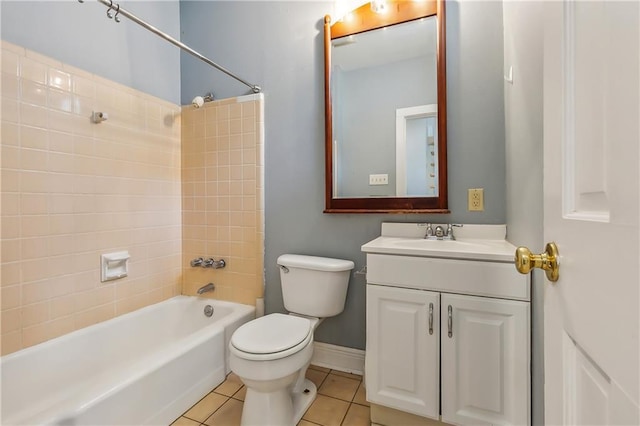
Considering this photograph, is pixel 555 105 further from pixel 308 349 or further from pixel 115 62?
pixel 115 62

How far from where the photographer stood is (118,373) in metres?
1.19

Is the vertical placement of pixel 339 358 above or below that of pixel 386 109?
below

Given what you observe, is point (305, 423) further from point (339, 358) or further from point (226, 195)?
point (226, 195)

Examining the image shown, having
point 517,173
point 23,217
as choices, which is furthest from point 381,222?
point 23,217

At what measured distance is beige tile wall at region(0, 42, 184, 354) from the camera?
1287 millimetres

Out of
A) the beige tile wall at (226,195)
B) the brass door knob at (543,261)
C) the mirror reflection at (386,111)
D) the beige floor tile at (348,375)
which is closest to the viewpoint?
the brass door knob at (543,261)

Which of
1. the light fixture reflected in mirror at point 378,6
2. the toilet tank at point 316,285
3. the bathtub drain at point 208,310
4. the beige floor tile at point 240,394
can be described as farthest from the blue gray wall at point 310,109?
the beige floor tile at point 240,394

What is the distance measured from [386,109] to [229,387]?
177 cm

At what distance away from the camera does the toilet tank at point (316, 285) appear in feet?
5.16

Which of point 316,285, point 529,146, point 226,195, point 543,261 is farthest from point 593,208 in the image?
point 226,195

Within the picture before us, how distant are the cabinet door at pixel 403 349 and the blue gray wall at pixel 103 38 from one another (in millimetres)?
1897

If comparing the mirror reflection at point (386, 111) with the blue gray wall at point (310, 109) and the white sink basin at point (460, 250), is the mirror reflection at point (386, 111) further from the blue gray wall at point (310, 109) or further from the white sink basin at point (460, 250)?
the white sink basin at point (460, 250)

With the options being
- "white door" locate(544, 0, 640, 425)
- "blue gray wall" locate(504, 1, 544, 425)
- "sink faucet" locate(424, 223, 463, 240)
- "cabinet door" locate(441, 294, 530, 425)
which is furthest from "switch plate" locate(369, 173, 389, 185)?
"white door" locate(544, 0, 640, 425)

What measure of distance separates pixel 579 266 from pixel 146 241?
210cm
